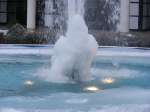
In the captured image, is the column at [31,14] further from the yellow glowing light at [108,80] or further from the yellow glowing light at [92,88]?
the yellow glowing light at [92,88]

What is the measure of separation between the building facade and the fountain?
594 inches

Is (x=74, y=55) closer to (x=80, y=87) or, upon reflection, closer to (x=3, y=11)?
(x=80, y=87)

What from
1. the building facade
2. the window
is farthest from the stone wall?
the window

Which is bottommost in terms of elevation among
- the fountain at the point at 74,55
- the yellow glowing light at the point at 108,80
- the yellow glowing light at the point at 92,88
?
the yellow glowing light at the point at 108,80

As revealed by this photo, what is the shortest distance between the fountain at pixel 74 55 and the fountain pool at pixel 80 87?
24 cm

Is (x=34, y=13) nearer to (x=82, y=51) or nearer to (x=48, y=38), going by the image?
(x=48, y=38)

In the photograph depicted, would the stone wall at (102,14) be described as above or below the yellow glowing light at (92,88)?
above

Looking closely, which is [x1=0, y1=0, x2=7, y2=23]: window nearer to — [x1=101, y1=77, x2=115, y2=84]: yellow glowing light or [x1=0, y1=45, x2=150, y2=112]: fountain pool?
[x1=0, y1=45, x2=150, y2=112]: fountain pool

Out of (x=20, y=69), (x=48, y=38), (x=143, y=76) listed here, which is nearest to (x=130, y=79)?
(x=143, y=76)

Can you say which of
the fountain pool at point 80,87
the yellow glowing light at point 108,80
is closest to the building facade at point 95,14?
the fountain pool at point 80,87

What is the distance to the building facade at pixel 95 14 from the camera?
24375 millimetres

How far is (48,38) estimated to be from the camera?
19.0m

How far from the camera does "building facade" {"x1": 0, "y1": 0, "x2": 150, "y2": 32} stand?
24.4 m

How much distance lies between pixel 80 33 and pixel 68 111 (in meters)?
3.08
